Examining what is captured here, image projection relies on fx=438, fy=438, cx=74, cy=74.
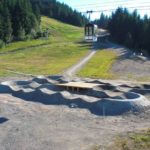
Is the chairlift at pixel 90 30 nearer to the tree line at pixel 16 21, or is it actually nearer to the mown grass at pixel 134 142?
the mown grass at pixel 134 142

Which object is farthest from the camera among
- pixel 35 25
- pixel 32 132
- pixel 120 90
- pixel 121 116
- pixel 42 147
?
pixel 35 25

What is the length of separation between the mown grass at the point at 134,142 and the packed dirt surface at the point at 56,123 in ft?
2.25

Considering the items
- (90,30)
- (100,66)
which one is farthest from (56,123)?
(100,66)

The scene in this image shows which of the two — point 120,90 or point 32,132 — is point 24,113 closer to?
point 32,132

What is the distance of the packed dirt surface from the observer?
82.6ft

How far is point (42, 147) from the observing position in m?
→ 24.3

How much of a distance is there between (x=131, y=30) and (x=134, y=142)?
10025 cm

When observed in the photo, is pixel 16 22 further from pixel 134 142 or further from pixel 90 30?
pixel 134 142

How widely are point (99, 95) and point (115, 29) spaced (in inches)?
3535

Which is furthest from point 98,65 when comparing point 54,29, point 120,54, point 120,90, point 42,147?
point 54,29

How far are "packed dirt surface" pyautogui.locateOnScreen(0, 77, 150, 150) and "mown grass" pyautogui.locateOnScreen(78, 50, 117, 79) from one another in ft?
63.4

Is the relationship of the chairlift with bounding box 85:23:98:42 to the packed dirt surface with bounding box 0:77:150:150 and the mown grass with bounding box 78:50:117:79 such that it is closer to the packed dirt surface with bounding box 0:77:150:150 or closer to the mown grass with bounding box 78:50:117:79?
the mown grass with bounding box 78:50:117:79

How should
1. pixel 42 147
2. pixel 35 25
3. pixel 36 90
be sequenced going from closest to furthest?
1. pixel 42 147
2. pixel 36 90
3. pixel 35 25

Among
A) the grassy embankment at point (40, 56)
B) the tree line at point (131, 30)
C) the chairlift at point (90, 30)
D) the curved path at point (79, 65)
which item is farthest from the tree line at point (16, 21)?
the chairlift at point (90, 30)
